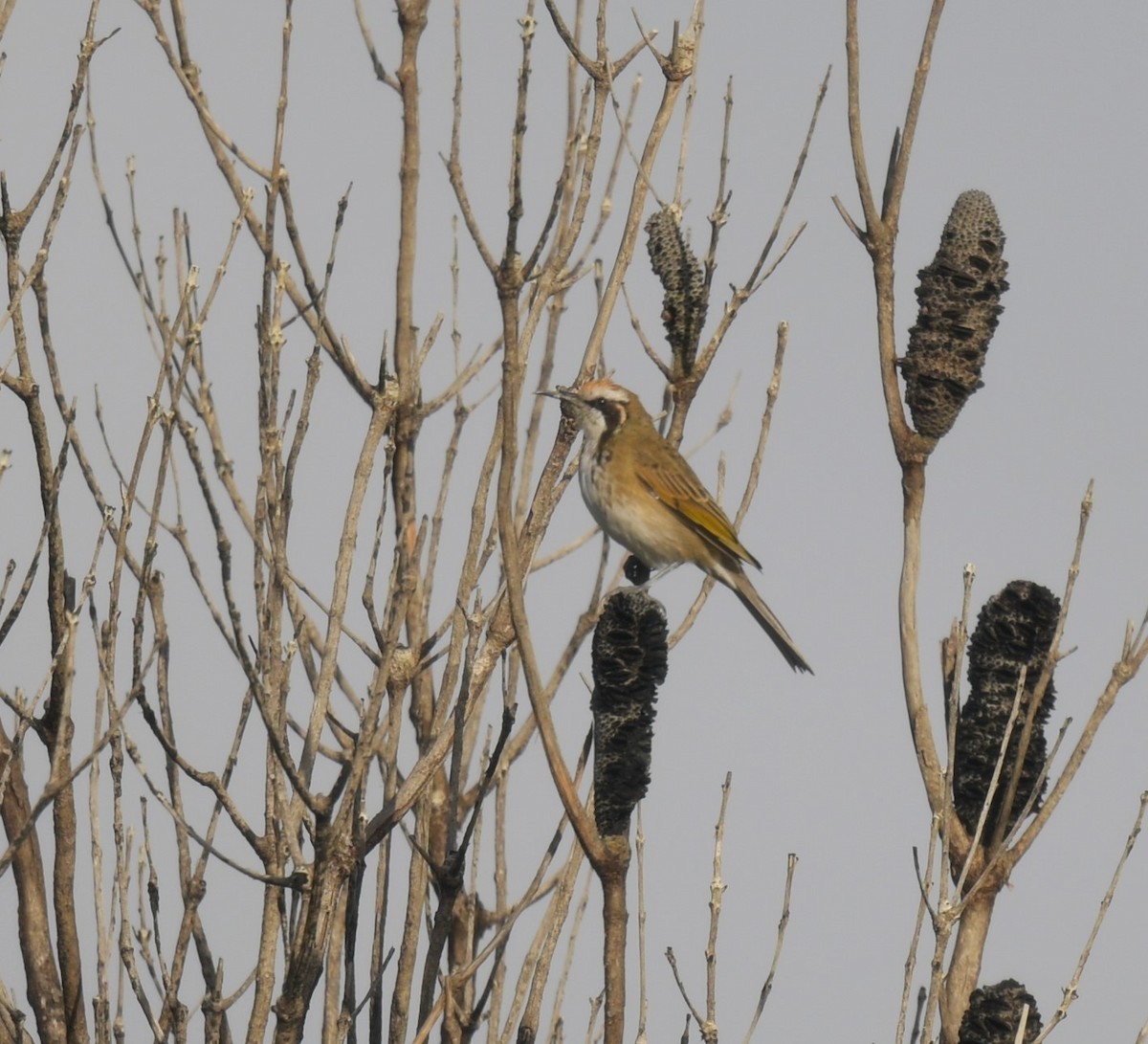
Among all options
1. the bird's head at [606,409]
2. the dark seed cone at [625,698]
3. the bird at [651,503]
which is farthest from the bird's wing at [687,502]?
the dark seed cone at [625,698]

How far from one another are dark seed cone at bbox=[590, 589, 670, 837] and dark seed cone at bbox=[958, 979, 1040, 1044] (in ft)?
2.78

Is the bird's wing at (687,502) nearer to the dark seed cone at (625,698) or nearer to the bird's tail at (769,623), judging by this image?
the bird's tail at (769,623)

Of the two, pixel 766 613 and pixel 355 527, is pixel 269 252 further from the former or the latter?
pixel 766 613

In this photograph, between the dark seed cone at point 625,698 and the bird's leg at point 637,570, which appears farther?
the bird's leg at point 637,570

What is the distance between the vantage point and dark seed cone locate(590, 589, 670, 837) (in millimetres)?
3713

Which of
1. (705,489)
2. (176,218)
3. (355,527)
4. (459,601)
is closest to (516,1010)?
(459,601)

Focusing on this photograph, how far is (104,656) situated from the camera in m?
4.37

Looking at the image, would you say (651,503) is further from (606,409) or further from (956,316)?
(956,316)

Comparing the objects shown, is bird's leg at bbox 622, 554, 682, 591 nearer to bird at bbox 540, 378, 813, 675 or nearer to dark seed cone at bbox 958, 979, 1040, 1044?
bird at bbox 540, 378, 813, 675

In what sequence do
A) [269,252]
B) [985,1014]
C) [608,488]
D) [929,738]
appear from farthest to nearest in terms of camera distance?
[608,488]
[269,252]
[929,738]
[985,1014]

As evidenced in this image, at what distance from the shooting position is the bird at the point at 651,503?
6.70m

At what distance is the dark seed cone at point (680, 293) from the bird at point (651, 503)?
1.89m

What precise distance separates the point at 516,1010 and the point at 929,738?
1.30 meters

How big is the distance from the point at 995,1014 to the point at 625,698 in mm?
1036
